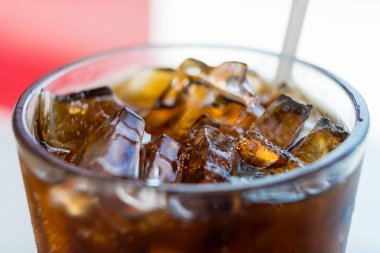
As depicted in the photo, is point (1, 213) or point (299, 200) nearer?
point (299, 200)

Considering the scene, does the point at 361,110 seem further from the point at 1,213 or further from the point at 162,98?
the point at 1,213

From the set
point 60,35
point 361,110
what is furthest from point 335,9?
point 361,110

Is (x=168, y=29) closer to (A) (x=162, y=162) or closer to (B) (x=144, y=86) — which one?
(B) (x=144, y=86)

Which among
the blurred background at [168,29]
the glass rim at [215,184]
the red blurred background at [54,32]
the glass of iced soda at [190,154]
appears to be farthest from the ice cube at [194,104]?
the red blurred background at [54,32]

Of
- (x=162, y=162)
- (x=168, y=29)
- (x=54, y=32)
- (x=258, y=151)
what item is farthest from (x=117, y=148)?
(x=168, y=29)

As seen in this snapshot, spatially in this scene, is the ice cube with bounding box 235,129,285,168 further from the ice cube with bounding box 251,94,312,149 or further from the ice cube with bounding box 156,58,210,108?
the ice cube with bounding box 156,58,210,108

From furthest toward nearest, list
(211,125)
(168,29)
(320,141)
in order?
(168,29), (211,125), (320,141)
